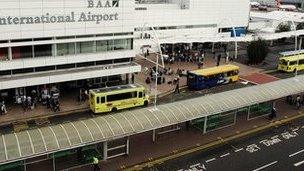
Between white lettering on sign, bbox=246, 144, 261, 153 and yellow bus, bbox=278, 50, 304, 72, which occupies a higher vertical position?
yellow bus, bbox=278, 50, 304, 72

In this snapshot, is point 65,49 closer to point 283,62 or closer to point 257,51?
point 257,51

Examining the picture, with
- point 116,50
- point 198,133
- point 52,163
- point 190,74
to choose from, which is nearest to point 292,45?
point 190,74

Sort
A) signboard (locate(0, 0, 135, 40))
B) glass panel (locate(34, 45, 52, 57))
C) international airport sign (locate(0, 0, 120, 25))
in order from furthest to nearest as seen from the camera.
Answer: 1. glass panel (locate(34, 45, 52, 57))
2. international airport sign (locate(0, 0, 120, 25))
3. signboard (locate(0, 0, 135, 40))

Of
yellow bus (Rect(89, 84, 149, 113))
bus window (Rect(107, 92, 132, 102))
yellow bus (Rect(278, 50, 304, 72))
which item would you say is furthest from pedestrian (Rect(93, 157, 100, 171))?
yellow bus (Rect(278, 50, 304, 72))

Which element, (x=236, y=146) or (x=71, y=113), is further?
(x=71, y=113)

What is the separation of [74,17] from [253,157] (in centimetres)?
2522

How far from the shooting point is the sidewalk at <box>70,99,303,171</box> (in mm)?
33125

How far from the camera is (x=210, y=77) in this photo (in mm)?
55781

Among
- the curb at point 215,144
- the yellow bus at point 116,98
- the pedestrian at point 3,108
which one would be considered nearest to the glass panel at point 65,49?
the yellow bus at point 116,98

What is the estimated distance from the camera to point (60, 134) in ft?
97.1

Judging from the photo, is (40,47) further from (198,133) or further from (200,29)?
(200,29)

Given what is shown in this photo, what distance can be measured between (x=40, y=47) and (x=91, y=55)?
20.6 ft

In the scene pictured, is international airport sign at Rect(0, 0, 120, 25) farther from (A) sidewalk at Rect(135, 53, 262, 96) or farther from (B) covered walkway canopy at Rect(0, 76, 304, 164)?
(B) covered walkway canopy at Rect(0, 76, 304, 164)

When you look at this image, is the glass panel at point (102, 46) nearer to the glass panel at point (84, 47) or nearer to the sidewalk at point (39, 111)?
the glass panel at point (84, 47)
